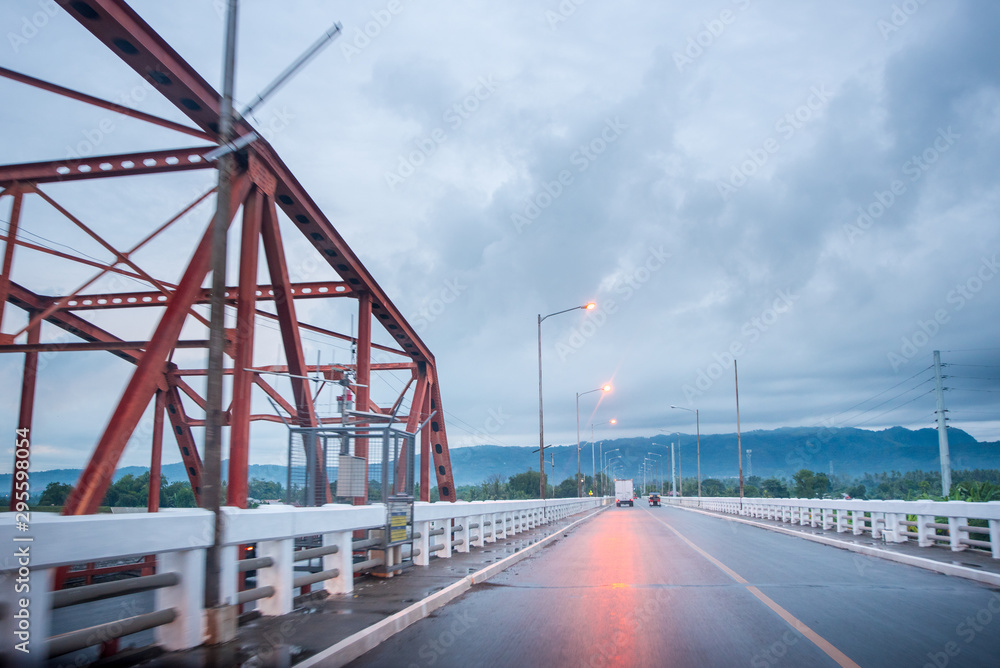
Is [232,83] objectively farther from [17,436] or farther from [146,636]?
[17,436]

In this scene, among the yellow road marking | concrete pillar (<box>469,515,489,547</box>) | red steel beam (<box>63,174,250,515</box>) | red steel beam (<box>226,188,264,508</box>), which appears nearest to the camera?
the yellow road marking

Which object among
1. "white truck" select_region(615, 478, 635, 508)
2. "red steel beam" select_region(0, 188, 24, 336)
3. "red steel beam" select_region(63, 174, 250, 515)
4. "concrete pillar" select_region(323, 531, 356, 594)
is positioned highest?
"red steel beam" select_region(0, 188, 24, 336)

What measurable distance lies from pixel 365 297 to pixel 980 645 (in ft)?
71.5

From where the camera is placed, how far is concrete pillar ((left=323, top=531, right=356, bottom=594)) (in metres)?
9.78

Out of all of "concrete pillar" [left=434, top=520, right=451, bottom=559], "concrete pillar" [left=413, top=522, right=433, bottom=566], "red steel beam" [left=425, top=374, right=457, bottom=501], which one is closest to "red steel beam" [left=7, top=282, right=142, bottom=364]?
"red steel beam" [left=425, top=374, right=457, bottom=501]

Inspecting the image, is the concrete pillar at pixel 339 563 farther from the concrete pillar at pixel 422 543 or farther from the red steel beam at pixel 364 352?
the red steel beam at pixel 364 352

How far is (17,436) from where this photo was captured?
904 inches

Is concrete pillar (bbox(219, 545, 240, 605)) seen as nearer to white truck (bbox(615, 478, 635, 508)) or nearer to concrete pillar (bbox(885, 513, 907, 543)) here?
concrete pillar (bbox(885, 513, 907, 543))

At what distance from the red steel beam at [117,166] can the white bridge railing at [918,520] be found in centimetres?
1654

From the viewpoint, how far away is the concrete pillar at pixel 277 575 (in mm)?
8133

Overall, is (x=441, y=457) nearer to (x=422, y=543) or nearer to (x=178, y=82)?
(x=422, y=543)

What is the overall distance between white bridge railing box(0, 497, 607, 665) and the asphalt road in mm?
1507

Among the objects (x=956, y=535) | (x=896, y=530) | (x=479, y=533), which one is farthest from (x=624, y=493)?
(x=956, y=535)

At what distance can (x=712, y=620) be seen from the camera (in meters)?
8.51
